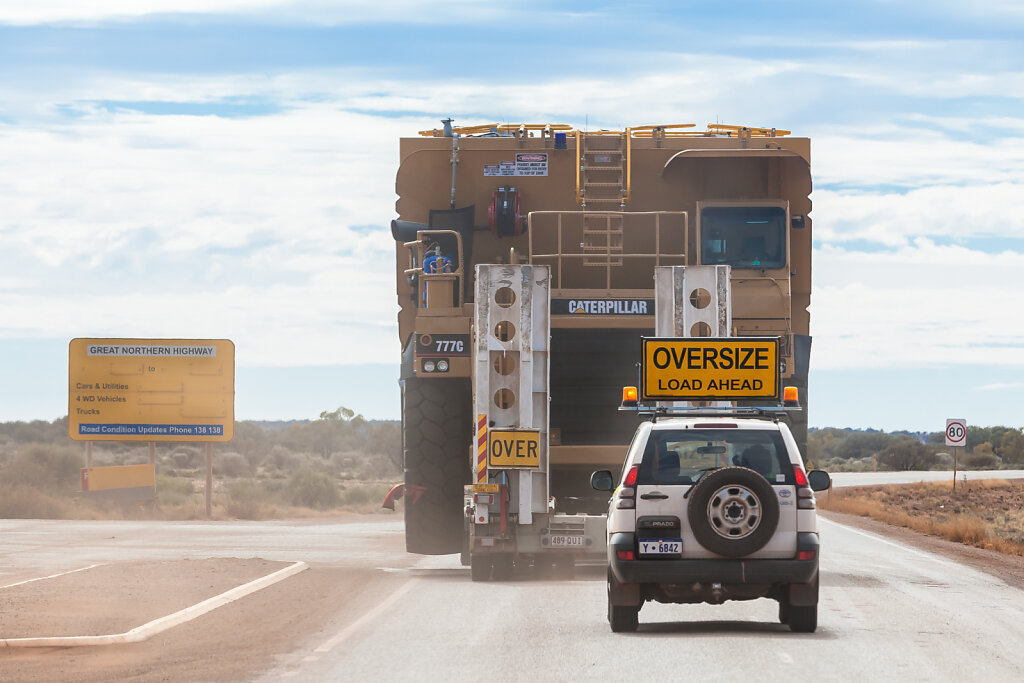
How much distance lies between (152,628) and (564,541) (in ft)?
15.9

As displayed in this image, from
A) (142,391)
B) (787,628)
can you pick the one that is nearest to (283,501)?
(142,391)

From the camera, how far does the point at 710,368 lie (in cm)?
1393

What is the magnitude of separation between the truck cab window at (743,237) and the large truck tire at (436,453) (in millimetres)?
3868

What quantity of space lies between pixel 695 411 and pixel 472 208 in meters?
8.27

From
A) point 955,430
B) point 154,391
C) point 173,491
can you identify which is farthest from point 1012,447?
point 154,391

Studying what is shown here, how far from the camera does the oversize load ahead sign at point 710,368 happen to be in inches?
541

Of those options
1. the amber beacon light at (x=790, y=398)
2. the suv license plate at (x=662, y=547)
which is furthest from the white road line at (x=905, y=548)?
the suv license plate at (x=662, y=547)

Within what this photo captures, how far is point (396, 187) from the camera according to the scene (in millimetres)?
20250

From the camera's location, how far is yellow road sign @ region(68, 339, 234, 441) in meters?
41.2

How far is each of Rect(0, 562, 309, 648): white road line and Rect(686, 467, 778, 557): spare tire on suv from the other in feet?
16.9

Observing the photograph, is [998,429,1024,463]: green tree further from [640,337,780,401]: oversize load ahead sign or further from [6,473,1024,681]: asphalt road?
[640,337,780,401]: oversize load ahead sign

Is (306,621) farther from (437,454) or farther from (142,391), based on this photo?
(142,391)

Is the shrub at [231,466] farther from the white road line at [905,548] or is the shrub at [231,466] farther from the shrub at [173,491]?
the white road line at [905,548]

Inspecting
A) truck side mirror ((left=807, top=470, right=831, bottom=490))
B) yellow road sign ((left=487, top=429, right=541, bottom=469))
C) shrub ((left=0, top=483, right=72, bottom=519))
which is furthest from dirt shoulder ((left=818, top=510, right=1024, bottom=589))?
shrub ((left=0, top=483, right=72, bottom=519))
